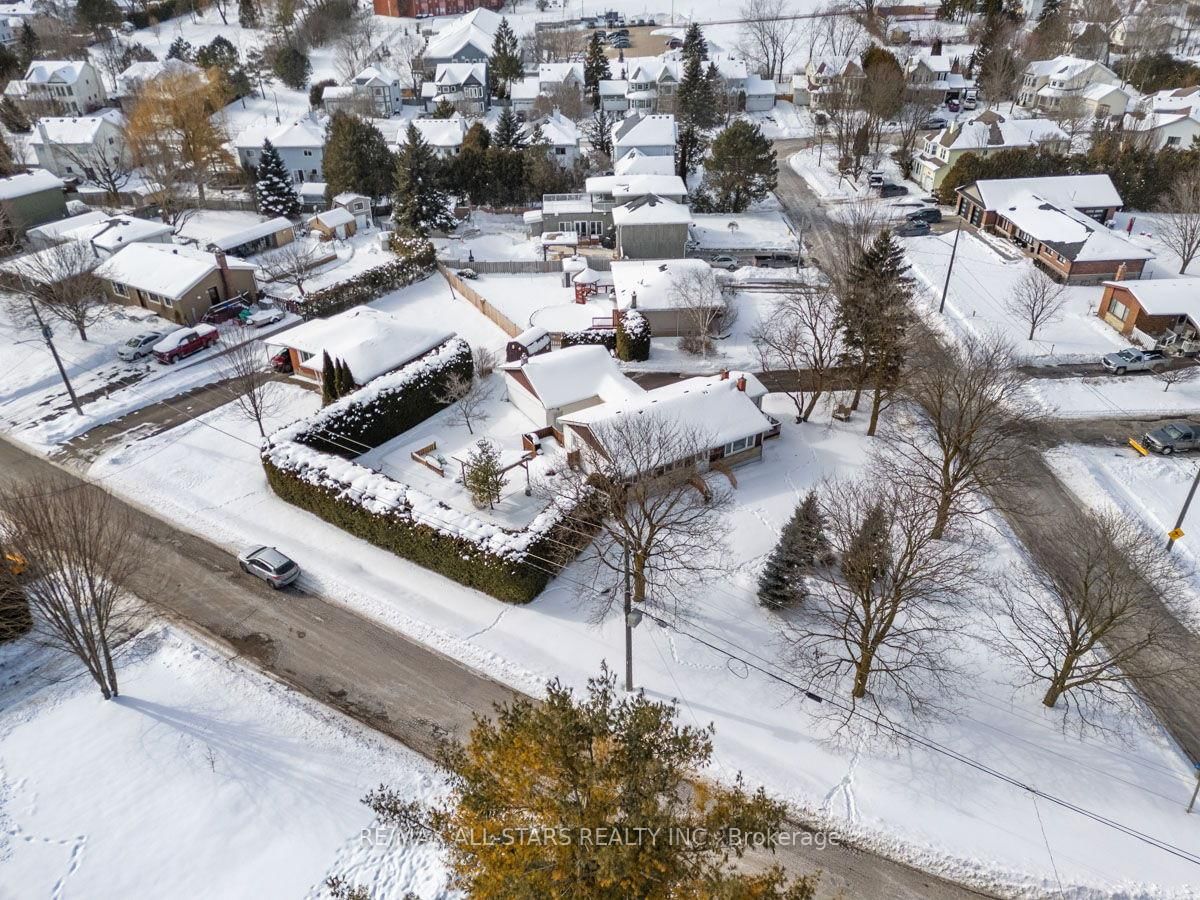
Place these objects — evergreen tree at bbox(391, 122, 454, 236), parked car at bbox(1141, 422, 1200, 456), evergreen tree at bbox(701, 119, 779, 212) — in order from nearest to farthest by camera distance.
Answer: parked car at bbox(1141, 422, 1200, 456), evergreen tree at bbox(391, 122, 454, 236), evergreen tree at bbox(701, 119, 779, 212)

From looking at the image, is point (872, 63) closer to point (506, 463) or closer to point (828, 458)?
point (828, 458)

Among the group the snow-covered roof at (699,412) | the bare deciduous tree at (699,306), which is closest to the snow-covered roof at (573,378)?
the snow-covered roof at (699,412)

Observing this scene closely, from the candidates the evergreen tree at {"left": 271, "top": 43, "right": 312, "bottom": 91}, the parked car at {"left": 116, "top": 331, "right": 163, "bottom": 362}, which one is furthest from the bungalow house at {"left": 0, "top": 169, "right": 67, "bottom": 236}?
the evergreen tree at {"left": 271, "top": 43, "right": 312, "bottom": 91}

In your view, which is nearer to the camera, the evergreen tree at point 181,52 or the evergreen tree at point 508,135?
the evergreen tree at point 508,135

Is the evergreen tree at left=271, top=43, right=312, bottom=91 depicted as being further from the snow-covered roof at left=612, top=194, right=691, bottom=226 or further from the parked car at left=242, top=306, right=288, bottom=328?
the parked car at left=242, top=306, right=288, bottom=328

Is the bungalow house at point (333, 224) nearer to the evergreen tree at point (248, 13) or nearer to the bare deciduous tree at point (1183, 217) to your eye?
the bare deciduous tree at point (1183, 217)

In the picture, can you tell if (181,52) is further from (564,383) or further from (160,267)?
(564,383)
